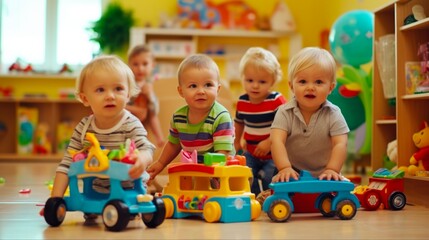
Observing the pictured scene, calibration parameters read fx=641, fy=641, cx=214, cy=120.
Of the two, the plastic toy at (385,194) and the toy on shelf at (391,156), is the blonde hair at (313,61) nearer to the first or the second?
the plastic toy at (385,194)

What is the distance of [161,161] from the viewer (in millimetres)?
2432

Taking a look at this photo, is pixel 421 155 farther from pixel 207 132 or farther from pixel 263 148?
pixel 207 132

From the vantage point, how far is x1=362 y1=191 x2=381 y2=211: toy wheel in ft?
8.12

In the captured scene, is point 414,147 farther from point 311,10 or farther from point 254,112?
point 311,10

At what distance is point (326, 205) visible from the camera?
221 cm

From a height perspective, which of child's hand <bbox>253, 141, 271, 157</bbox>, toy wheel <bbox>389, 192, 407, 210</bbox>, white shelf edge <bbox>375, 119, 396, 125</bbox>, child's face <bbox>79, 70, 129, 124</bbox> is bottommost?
toy wheel <bbox>389, 192, 407, 210</bbox>

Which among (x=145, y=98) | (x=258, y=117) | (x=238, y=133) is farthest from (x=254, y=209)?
(x=145, y=98)

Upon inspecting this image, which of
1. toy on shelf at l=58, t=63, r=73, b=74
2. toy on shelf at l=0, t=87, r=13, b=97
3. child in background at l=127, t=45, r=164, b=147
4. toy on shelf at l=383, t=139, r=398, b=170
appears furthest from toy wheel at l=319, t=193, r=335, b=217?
toy on shelf at l=0, t=87, r=13, b=97

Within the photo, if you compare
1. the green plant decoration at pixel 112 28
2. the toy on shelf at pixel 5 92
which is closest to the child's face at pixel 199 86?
the green plant decoration at pixel 112 28

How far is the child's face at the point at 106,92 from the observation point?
6.57ft

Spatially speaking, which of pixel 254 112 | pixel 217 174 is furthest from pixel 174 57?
pixel 217 174

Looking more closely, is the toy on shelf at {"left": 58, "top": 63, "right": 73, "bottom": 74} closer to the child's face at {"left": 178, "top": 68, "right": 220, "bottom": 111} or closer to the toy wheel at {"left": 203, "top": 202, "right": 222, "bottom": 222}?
the child's face at {"left": 178, "top": 68, "right": 220, "bottom": 111}

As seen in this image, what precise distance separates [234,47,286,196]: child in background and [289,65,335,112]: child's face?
20.4 inches

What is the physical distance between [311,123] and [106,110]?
79 cm
